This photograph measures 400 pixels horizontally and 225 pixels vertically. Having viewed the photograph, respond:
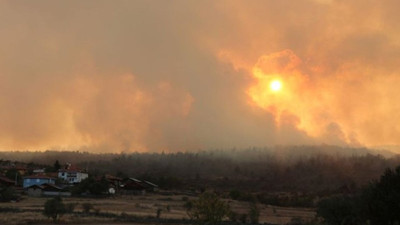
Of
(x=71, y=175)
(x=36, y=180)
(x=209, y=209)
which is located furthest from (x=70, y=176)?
(x=209, y=209)

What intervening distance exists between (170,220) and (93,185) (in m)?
61.0

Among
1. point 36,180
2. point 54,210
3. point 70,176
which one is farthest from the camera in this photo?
point 70,176

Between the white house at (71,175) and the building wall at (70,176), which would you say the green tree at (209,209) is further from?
the building wall at (70,176)

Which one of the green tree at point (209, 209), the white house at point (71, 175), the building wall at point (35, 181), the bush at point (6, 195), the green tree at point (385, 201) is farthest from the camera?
the white house at point (71, 175)

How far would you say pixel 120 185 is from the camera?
493 ft

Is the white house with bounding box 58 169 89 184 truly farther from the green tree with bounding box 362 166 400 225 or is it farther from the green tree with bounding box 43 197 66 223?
the green tree with bounding box 362 166 400 225

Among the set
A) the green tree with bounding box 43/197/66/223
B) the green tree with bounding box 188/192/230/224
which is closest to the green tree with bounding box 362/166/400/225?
the green tree with bounding box 188/192/230/224

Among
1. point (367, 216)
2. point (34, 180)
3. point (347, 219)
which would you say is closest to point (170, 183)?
point (34, 180)

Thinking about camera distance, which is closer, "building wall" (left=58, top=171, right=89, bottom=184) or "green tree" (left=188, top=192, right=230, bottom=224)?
"green tree" (left=188, top=192, right=230, bottom=224)

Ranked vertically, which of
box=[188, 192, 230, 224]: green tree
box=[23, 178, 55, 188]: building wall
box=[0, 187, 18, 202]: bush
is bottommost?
box=[0, 187, 18, 202]: bush

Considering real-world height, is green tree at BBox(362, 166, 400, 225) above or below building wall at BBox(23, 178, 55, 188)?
above

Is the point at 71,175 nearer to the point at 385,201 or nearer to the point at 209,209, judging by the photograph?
the point at 209,209

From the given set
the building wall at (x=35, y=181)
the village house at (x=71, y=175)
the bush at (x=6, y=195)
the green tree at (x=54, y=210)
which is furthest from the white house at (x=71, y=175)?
the green tree at (x=54, y=210)

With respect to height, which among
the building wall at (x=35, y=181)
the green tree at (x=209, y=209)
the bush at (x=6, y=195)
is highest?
the green tree at (x=209, y=209)
